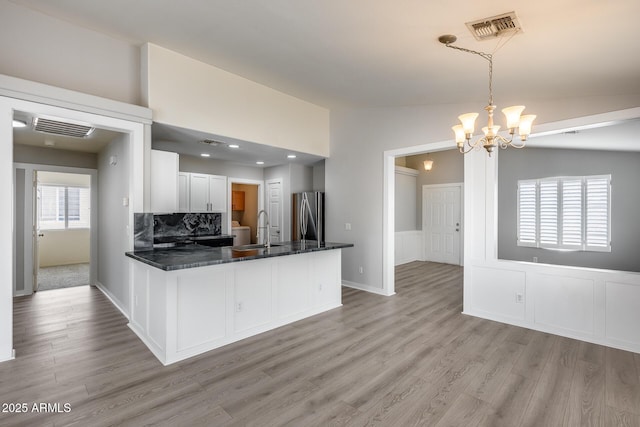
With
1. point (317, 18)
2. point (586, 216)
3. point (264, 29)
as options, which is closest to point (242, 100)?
point (264, 29)

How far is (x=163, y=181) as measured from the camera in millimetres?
3939

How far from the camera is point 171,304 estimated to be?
9.29 ft

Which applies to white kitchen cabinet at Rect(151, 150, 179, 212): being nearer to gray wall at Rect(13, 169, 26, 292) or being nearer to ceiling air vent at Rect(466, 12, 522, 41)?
gray wall at Rect(13, 169, 26, 292)

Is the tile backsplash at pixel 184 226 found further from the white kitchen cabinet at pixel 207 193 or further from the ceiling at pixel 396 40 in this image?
the ceiling at pixel 396 40

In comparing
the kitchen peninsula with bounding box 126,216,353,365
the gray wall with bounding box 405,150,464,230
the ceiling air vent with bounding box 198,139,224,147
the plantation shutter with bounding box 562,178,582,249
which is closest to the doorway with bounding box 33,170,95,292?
the ceiling air vent with bounding box 198,139,224,147

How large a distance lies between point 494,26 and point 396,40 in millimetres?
771

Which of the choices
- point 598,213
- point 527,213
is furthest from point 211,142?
point 598,213

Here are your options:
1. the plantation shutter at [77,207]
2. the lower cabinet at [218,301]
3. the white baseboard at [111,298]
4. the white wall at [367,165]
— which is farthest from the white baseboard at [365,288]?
the plantation shutter at [77,207]

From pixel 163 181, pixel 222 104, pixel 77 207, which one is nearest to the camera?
pixel 163 181

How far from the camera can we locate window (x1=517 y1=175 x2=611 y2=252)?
3600 mm

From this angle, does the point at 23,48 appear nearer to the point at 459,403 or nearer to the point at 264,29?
the point at 264,29

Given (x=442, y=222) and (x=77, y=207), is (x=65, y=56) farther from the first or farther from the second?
(x=442, y=222)

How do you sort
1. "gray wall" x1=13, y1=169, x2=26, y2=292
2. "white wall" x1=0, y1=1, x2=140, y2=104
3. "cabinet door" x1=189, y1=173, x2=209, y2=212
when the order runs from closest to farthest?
"white wall" x1=0, y1=1, x2=140, y2=104 → "gray wall" x1=13, y1=169, x2=26, y2=292 → "cabinet door" x1=189, y1=173, x2=209, y2=212

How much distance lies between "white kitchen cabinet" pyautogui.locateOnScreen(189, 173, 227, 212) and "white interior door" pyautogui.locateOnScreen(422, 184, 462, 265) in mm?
5300
